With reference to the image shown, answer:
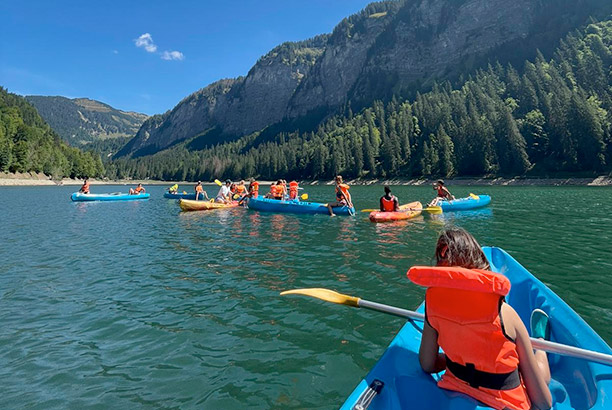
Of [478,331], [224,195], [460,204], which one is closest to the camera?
[478,331]

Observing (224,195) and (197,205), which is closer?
(197,205)

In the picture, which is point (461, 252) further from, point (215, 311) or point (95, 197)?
point (95, 197)

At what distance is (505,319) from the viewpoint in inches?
112

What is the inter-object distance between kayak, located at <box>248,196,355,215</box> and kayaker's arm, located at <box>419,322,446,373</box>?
67.9 ft

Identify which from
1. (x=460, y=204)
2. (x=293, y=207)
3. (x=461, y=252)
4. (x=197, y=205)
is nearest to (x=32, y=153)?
(x=197, y=205)

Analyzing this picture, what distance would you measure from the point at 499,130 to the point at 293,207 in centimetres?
8191

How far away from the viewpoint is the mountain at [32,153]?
4080 inches

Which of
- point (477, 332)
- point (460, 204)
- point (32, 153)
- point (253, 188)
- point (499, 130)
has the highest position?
point (499, 130)

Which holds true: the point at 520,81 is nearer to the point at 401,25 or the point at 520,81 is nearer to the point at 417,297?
the point at 401,25

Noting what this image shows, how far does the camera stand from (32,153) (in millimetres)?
113250

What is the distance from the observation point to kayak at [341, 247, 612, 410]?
10.3 feet

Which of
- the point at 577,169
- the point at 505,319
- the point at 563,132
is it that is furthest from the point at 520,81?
the point at 505,319

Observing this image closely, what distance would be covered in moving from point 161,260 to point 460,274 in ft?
38.9

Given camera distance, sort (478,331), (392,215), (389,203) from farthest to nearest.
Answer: (389,203), (392,215), (478,331)
